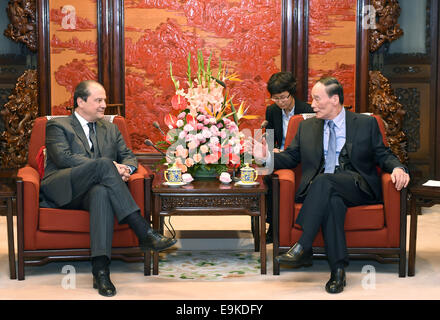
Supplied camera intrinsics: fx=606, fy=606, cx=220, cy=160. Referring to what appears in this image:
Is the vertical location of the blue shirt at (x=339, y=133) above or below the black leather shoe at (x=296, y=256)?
above

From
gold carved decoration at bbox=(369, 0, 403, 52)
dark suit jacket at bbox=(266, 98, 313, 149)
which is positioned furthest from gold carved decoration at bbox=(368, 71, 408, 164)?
dark suit jacket at bbox=(266, 98, 313, 149)

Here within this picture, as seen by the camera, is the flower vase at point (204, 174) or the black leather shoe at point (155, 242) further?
the flower vase at point (204, 174)

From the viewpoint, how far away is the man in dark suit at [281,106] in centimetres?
418

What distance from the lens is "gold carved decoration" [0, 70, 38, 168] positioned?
564 centimetres

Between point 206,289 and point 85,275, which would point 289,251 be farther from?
point 85,275

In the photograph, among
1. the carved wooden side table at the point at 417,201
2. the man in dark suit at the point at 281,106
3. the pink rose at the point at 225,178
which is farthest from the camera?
the man in dark suit at the point at 281,106

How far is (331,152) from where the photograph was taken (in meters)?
3.52

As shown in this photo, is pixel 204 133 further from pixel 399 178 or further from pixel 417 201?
pixel 417 201

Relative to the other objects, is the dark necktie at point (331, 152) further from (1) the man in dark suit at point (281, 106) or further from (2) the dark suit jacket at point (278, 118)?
(2) the dark suit jacket at point (278, 118)

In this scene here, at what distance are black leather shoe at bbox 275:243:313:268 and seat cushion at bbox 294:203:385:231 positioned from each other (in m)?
0.31

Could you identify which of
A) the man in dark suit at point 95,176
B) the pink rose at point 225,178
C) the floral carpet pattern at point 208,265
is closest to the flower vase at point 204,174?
the pink rose at point 225,178

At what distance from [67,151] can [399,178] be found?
1844 mm

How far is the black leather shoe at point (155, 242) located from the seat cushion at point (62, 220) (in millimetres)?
354

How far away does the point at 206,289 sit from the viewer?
314 centimetres
